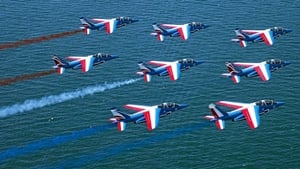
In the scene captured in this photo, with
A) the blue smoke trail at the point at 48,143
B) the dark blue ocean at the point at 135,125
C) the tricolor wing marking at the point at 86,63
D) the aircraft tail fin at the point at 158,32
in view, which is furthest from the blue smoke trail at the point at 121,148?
the aircraft tail fin at the point at 158,32

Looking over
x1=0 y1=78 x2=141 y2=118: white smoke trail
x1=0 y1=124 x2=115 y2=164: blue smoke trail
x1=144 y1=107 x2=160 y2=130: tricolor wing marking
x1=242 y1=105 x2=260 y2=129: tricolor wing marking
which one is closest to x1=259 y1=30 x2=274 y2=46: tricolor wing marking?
x1=242 y1=105 x2=260 y2=129: tricolor wing marking

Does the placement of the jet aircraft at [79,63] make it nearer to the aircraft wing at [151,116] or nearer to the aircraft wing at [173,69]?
the aircraft wing at [173,69]

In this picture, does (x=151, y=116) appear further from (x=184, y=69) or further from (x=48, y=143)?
(x=48, y=143)

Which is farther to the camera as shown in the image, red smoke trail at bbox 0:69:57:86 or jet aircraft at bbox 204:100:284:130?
red smoke trail at bbox 0:69:57:86

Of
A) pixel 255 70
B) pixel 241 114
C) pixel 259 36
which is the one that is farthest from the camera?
pixel 259 36

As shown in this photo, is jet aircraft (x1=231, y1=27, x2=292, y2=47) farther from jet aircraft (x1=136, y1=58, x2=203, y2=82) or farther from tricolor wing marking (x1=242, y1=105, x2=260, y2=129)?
tricolor wing marking (x1=242, y1=105, x2=260, y2=129)

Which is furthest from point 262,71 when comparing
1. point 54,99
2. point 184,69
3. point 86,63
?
point 54,99
